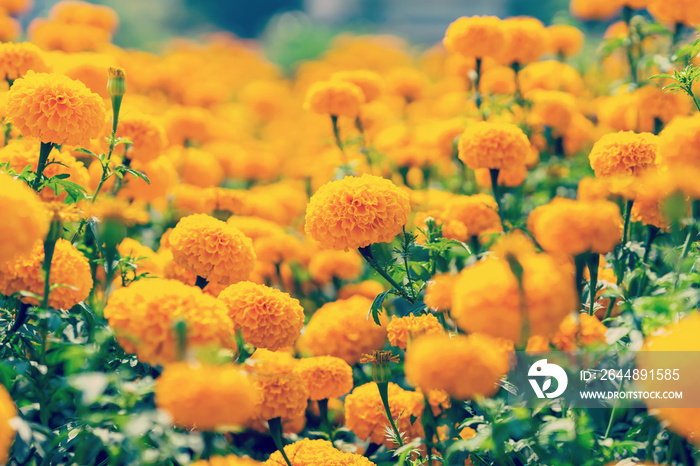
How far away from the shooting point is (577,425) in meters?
1.57

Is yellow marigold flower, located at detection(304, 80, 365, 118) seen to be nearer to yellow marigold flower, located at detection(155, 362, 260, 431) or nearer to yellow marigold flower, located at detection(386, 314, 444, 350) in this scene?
yellow marigold flower, located at detection(386, 314, 444, 350)

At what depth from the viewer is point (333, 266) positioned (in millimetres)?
3172

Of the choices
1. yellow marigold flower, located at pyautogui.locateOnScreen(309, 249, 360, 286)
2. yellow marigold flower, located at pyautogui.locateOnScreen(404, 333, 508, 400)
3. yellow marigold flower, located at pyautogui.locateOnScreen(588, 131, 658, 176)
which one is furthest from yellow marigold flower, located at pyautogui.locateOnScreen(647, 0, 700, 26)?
yellow marigold flower, located at pyautogui.locateOnScreen(404, 333, 508, 400)

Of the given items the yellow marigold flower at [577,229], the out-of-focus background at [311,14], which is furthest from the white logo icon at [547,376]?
the out-of-focus background at [311,14]

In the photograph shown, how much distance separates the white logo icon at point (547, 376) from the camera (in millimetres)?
1788

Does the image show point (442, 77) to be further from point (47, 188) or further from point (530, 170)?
point (47, 188)

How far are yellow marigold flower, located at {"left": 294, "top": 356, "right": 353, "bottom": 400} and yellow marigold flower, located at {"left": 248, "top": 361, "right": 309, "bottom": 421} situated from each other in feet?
0.43

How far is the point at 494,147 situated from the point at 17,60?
1939 millimetres

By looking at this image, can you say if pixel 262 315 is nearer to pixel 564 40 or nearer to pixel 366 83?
pixel 366 83

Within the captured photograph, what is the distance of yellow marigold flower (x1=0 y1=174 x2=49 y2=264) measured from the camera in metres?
1.42

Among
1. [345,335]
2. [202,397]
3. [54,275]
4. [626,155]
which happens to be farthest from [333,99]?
[202,397]

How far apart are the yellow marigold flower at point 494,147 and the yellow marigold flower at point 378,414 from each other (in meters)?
0.90

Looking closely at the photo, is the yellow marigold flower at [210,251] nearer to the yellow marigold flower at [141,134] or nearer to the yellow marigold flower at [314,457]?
the yellow marigold flower at [314,457]

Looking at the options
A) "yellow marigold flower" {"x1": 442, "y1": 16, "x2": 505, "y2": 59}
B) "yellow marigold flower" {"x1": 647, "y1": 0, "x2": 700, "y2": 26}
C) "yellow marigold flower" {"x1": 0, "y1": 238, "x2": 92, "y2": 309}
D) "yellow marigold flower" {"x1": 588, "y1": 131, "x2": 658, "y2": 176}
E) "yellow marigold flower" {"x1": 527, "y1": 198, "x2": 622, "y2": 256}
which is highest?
"yellow marigold flower" {"x1": 647, "y1": 0, "x2": 700, "y2": 26}
